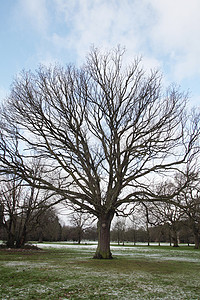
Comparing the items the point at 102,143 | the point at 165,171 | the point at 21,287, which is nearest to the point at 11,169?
the point at 102,143

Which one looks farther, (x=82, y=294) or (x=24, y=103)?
(x=24, y=103)

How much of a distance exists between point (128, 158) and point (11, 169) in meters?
6.87

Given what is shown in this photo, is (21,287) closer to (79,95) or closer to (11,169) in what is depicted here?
(11,169)

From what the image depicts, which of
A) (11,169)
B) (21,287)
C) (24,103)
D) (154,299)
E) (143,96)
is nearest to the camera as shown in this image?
(154,299)

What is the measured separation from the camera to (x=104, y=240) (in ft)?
47.3

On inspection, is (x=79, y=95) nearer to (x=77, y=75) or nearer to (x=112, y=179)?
(x=77, y=75)

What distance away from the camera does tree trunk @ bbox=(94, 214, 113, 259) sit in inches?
559

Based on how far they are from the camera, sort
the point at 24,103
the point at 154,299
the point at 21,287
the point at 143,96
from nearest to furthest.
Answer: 1. the point at 154,299
2. the point at 21,287
3. the point at 24,103
4. the point at 143,96

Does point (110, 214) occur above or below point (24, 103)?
below

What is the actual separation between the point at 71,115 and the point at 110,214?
21.7ft

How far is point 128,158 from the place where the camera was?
48.7 ft

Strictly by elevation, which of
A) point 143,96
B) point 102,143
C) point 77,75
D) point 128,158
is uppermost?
point 77,75

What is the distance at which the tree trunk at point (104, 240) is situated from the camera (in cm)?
1419

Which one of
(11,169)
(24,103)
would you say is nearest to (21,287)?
(11,169)
